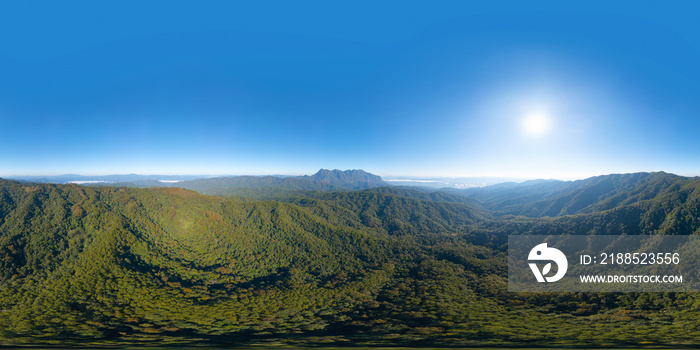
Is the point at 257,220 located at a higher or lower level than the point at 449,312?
higher

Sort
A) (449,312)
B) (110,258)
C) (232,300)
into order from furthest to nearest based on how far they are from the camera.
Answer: (110,258)
(232,300)
(449,312)

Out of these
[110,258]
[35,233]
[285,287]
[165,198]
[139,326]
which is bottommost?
[285,287]

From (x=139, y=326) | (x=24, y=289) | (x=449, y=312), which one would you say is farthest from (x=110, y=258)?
(x=449, y=312)

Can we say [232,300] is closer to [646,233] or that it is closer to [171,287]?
[171,287]

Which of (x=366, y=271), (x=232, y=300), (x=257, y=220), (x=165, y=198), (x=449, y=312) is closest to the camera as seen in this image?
(x=449, y=312)

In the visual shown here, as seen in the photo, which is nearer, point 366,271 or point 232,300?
point 232,300

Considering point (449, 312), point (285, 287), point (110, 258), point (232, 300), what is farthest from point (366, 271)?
point (110, 258)

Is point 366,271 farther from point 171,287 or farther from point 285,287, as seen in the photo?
point 171,287
